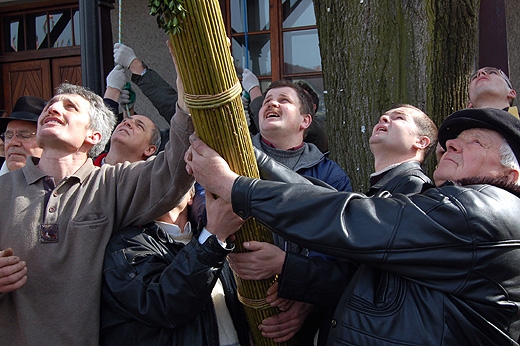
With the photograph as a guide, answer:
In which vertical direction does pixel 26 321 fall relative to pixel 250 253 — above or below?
below

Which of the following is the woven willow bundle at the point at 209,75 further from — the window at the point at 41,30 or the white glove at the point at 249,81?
the window at the point at 41,30

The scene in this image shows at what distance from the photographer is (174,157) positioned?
201 cm

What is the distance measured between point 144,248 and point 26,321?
1.60 feet

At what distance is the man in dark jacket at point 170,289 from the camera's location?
73.7 inches

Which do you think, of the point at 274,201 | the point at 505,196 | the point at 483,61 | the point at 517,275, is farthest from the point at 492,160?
the point at 483,61

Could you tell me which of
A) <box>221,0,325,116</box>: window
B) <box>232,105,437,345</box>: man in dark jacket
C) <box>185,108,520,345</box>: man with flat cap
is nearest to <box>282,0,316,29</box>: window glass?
<box>221,0,325,116</box>: window

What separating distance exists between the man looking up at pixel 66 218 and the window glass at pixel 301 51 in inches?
140

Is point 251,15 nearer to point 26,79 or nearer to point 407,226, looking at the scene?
point 26,79

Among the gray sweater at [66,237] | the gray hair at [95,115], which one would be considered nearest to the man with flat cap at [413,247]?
the gray sweater at [66,237]

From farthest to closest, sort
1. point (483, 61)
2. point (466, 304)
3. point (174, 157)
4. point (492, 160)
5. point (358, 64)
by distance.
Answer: point (483, 61) → point (358, 64) → point (174, 157) → point (492, 160) → point (466, 304)

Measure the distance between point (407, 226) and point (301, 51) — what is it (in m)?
4.13

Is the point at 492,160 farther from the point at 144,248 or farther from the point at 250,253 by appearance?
the point at 144,248

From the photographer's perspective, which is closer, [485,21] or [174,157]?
[174,157]

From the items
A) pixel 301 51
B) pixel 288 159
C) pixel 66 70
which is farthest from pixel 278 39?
pixel 288 159
